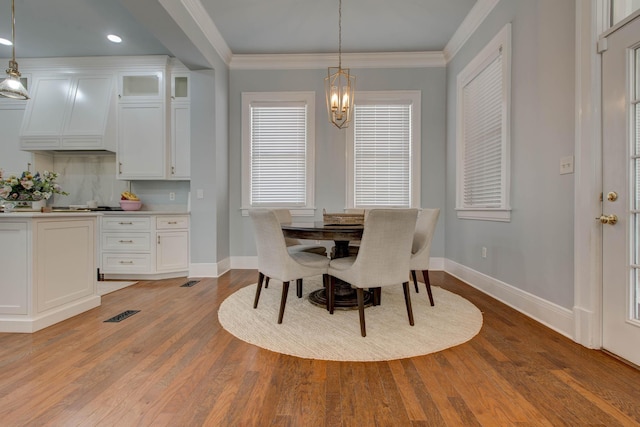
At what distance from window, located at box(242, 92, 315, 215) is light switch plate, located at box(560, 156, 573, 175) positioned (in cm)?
290

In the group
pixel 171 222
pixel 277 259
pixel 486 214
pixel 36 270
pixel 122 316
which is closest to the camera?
pixel 36 270

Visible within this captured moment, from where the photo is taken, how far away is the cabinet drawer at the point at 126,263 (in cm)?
380

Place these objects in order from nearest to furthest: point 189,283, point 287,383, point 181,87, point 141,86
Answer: point 287,383
point 189,283
point 181,87
point 141,86

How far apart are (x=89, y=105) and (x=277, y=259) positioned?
12.7ft

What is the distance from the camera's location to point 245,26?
12.1ft

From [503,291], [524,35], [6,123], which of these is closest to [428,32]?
[524,35]

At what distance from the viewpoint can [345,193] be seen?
14.4 ft

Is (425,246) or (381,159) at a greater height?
(381,159)

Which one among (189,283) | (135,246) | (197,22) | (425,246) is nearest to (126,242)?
(135,246)

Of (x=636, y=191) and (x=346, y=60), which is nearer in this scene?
(x=636, y=191)

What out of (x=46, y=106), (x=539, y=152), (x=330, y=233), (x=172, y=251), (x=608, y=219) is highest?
(x=46, y=106)

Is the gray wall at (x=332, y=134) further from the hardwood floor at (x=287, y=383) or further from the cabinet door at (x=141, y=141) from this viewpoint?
the hardwood floor at (x=287, y=383)

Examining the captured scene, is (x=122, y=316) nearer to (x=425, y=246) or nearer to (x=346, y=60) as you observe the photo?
(x=425, y=246)

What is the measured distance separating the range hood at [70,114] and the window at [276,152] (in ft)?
6.05
